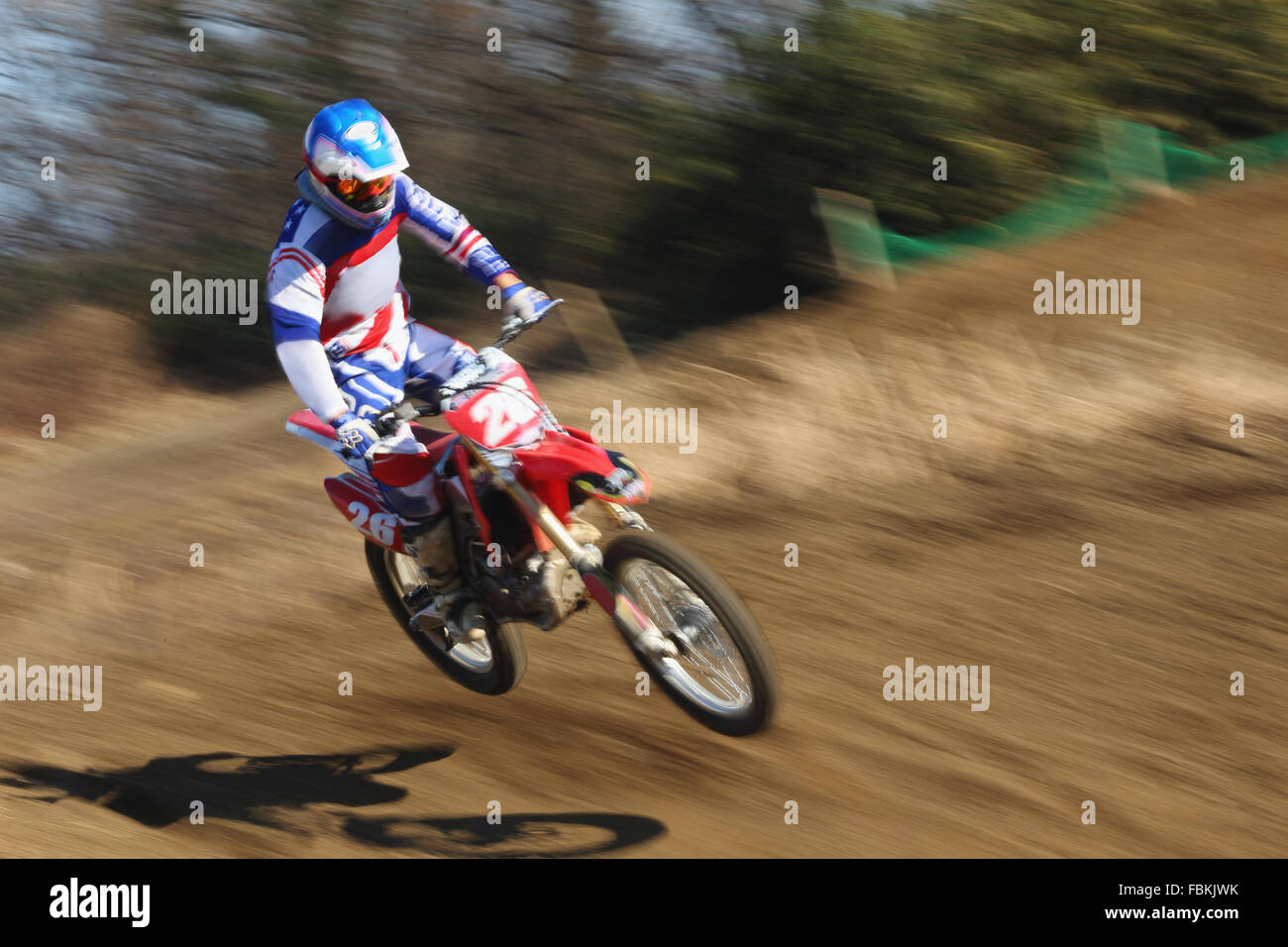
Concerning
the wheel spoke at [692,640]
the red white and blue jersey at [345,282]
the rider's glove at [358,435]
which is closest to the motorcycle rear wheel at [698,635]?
the wheel spoke at [692,640]

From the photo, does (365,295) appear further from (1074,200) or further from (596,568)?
(1074,200)

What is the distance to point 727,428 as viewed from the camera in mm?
8812

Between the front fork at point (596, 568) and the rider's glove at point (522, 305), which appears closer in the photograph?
the front fork at point (596, 568)

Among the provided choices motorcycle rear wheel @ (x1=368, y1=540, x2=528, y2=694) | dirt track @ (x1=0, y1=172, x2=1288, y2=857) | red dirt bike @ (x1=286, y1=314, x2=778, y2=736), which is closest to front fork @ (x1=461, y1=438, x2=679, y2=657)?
red dirt bike @ (x1=286, y1=314, x2=778, y2=736)

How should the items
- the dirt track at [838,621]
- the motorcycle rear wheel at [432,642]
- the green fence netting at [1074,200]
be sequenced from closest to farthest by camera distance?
the dirt track at [838,621] → the motorcycle rear wheel at [432,642] → the green fence netting at [1074,200]

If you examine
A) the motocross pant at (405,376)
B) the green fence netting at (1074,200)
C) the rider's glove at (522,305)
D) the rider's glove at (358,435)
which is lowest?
the rider's glove at (358,435)

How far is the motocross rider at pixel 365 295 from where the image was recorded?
493 cm

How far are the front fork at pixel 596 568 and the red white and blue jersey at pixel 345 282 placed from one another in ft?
2.44

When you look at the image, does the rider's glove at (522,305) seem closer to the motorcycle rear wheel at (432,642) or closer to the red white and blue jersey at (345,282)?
the red white and blue jersey at (345,282)

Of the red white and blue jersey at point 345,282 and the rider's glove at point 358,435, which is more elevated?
the red white and blue jersey at point 345,282

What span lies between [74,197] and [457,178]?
5168mm

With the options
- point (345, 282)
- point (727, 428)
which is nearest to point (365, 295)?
point (345, 282)

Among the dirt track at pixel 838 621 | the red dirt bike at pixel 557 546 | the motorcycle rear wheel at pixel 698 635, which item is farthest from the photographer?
the dirt track at pixel 838 621

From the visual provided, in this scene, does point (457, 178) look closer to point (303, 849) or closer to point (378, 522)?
point (378, 522)
